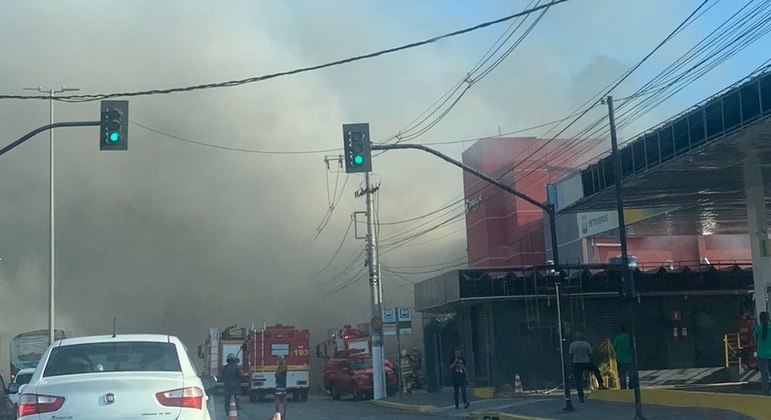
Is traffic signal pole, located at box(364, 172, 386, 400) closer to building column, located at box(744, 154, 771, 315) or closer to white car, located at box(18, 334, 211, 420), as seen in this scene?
building column, located at box(744, 154, 771, 315)

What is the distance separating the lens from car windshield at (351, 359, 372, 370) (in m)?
42.3

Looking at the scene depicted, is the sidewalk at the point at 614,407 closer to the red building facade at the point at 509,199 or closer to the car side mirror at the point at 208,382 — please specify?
the car side mirror at the point at 208,382

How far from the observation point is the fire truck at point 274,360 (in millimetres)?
42531

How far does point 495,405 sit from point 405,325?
8.83 meters

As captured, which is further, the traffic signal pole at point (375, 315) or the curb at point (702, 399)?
the traffic signal pole at point (375, 315)

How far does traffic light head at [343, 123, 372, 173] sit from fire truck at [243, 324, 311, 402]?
75.7 feet

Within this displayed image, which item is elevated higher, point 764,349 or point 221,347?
point 221,347

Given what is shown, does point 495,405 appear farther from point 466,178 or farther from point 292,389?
point 466,178

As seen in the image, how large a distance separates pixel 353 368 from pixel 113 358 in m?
31.8

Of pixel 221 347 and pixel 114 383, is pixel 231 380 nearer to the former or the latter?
pixel 114 383

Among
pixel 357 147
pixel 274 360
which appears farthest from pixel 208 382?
pixel 274 360

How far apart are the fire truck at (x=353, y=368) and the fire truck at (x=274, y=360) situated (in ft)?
4.45

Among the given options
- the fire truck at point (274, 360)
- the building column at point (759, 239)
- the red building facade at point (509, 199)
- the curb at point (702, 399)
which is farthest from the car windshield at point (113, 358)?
the red building facade at point (509, 199)

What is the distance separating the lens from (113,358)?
1078 cm
